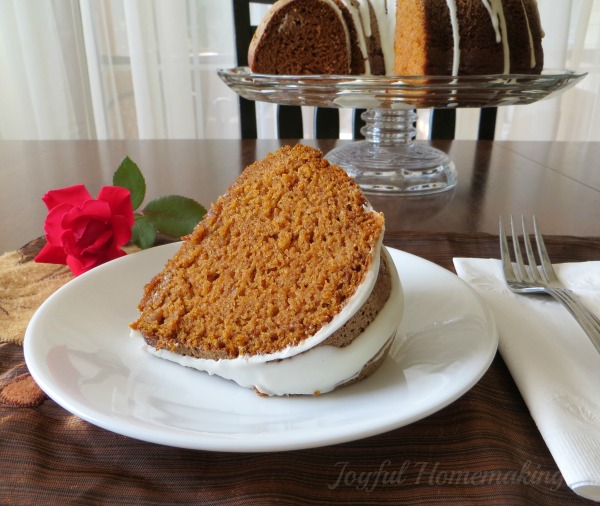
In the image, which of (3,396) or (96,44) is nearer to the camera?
(3,396)

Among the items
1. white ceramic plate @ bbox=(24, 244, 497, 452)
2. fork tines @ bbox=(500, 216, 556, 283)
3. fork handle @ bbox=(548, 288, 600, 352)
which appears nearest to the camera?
white ceramic plate @ bbox=(24, 244, 497, 452)

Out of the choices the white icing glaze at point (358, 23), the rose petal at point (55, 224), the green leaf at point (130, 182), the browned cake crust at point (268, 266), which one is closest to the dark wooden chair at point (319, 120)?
the white icing glaze at point (358, 23)

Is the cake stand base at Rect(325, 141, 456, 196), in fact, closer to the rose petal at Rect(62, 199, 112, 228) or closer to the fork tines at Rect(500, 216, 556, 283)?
the fork tines at Rect(500, 216, 556, 283)

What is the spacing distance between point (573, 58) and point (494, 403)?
2319 mm

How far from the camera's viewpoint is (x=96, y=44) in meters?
2.23

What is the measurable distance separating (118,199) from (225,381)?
37 cm

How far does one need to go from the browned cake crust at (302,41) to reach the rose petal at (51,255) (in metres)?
0.60

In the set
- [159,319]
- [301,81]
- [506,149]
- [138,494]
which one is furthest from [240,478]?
[506,149]

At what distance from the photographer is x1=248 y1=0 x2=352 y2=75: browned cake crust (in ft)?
3.61

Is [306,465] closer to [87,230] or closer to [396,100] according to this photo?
[87,230]

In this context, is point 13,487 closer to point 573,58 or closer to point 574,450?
point 574,450

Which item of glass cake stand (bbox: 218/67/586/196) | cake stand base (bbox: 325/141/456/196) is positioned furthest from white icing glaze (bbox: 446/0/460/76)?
cake stand base (bbox: 325/141/456/196)

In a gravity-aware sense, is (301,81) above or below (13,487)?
above

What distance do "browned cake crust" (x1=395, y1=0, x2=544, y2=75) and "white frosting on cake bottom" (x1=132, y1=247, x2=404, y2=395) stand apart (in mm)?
745
